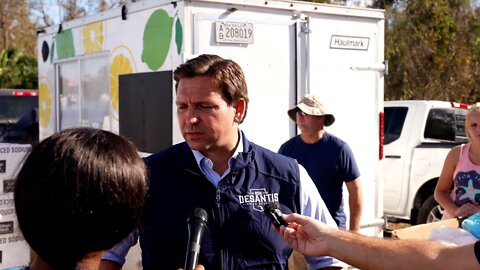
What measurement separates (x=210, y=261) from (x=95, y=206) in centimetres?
119

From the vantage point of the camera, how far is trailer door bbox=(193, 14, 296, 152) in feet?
18.7

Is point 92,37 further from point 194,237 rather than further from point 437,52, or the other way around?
point 437,52

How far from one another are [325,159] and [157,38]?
183cm

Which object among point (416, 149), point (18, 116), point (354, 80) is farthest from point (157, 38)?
point (18, 116)

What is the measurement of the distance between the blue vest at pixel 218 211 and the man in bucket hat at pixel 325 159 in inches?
93.4

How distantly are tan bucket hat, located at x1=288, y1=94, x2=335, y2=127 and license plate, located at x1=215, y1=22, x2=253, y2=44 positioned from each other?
0.74 m

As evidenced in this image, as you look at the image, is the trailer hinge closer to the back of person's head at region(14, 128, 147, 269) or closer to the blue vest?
the blue vest

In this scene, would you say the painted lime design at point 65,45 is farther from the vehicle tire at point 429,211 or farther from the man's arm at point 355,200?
the vehicle tire at point 429,211

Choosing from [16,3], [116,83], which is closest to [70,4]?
[16,3]

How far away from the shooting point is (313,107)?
545cm

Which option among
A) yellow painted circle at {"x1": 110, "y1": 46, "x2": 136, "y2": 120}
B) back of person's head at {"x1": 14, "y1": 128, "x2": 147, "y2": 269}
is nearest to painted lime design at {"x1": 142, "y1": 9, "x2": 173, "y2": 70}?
yellow painted circle at {"x1": 110, "y1": 46, "x2": 136, "y2": 120}

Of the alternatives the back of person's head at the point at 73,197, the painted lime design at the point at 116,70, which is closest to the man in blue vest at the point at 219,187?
the back of person's head at the point at 73,197

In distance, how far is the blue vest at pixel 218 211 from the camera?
2652mm

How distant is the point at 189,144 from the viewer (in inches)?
114
